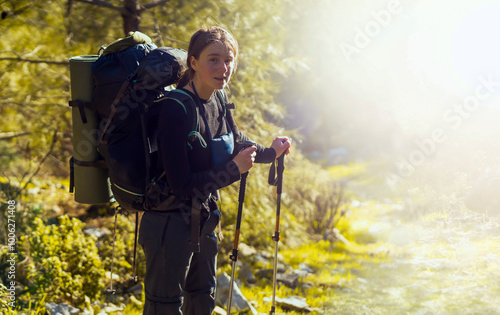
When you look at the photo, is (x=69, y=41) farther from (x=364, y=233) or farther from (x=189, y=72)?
(x=364, y=233)

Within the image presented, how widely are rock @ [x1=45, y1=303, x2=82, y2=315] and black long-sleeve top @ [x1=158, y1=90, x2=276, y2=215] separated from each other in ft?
7.97

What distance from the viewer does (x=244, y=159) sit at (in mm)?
2387

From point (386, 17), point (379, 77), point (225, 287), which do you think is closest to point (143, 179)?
point (225, 287)

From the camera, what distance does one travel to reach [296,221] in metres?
8.05

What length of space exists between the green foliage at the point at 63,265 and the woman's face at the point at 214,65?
2790mm

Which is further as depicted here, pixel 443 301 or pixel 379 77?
pixel 379 77

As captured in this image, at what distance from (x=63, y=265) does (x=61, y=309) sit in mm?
444

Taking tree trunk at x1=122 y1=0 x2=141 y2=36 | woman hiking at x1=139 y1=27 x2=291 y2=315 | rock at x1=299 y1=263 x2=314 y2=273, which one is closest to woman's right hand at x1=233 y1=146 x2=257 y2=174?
woman hiking at x1=139 y1=27 x2=291 y2=315

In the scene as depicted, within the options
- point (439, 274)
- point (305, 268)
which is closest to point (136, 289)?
point (305, 268)

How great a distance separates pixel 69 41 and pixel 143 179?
4242 mm

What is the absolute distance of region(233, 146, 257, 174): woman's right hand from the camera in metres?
2.37

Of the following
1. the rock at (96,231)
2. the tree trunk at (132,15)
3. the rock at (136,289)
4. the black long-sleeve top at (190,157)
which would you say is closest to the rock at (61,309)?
the rock at (136,289)

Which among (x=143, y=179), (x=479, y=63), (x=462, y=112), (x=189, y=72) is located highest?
(x=479, y=63)

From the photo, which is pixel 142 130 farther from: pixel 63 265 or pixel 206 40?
pixel 63 265
